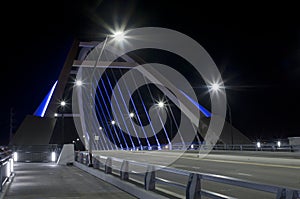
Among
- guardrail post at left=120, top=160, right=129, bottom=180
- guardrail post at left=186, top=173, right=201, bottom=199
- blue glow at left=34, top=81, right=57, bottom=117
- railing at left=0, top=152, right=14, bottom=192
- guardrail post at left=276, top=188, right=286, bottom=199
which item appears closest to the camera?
guardrail post at left=276, top=188, right=286, bottom=199

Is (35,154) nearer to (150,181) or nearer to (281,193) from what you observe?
(150,181)

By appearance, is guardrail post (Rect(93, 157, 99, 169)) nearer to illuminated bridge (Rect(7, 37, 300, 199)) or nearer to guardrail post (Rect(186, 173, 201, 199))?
illuminated bridge (Rect(7, 37, 300, 199))

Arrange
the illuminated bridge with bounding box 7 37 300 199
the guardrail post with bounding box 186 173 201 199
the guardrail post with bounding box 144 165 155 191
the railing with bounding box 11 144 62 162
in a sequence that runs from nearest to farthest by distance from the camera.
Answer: the guardrail post with bounding box 186 173 201 199 → the guardrail post with bounding box 144 165 155 191 → the illuminated bridge with bounding box 7 37 300 199 → the railing with bounding box 11 144 62 162

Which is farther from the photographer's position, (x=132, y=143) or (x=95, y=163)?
(x=132, y=143)

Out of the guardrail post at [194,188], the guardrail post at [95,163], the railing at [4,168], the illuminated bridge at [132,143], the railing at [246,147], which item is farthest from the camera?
the railing at [246,147]

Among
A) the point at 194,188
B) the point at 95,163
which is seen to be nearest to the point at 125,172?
the point at 194,188

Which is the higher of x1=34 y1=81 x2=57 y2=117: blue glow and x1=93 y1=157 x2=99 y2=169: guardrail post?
x1=34 y1=81 x2=57 y2=117: blue glow

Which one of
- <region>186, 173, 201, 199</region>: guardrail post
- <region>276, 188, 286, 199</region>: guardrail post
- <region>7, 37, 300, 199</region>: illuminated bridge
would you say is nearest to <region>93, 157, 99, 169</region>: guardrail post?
<region>7, 37, 300, 199</region>: illuminated bridge

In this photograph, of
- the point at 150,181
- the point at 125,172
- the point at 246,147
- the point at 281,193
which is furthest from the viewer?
the point at 246,147

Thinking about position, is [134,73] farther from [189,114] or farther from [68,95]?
[68,95]

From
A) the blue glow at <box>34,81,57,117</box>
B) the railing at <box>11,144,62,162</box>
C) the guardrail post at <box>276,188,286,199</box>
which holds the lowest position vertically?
the railing at <box>11,144,62,162</box>

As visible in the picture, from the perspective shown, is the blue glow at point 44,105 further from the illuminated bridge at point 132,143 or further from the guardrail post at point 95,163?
the guardrail post at point 95,163

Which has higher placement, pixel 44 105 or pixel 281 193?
pixel 44 105

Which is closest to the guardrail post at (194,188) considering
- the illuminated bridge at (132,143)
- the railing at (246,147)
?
the illuminated bridge at (132,143)
